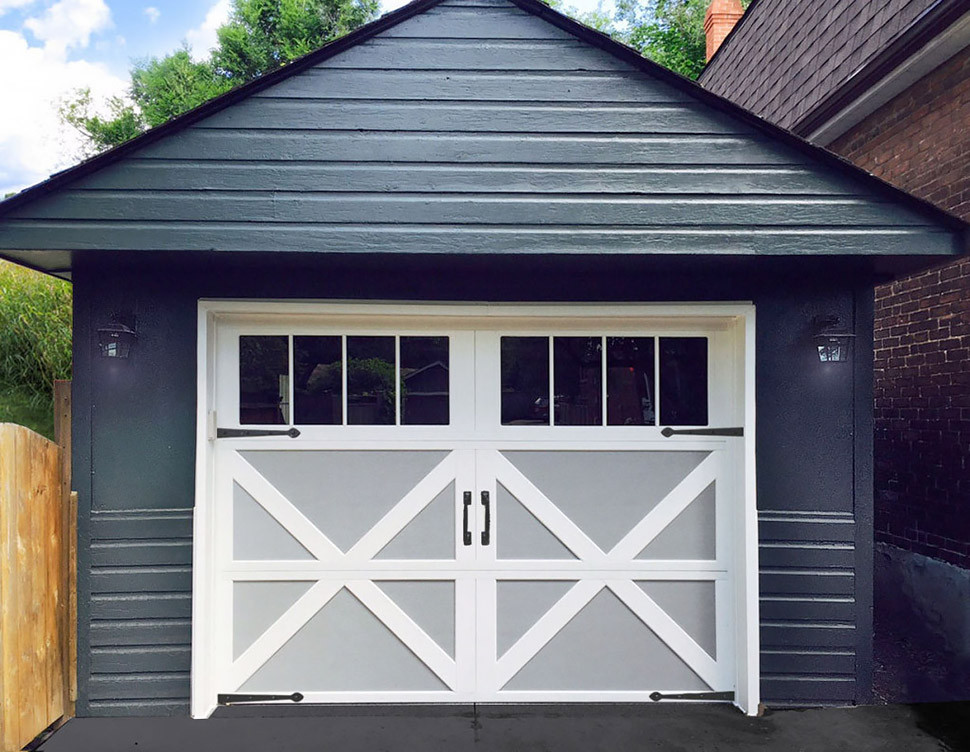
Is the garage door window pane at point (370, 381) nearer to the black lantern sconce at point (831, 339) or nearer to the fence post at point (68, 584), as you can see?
the fence post at point (68, 584)

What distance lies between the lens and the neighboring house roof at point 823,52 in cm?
497

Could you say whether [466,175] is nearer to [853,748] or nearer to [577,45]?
[577,45]

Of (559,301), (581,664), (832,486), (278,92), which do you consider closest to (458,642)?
(581,664)

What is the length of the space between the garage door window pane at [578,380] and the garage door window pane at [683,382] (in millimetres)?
358

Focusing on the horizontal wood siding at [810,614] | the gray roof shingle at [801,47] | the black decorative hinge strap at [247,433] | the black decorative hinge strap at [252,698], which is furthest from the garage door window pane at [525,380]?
the gray roof shingle at [801,47]

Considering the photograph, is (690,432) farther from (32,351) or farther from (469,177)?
(32,351)

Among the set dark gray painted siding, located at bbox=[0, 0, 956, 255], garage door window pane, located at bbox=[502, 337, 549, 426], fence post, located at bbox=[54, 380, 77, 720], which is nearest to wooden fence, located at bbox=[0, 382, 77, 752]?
fence post, located at bbox=[54, 380, 77, 720]

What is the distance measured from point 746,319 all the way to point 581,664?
205 cm

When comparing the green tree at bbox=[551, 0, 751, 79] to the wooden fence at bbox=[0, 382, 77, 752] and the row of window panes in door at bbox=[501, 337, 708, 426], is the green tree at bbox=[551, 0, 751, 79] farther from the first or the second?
the wooden fence at bbox=[0, 382, 77, 752]

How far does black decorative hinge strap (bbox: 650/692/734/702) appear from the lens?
3.92 m

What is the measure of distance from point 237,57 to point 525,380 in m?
19.6

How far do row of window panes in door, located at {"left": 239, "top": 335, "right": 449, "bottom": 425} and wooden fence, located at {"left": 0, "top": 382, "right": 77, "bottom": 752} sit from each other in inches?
37.2

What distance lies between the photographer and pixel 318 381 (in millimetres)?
3947

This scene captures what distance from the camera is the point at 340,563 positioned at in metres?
3.91
